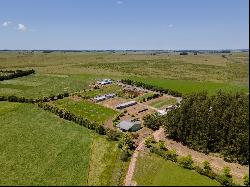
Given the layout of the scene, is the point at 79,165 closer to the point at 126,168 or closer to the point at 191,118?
the point at 126,168

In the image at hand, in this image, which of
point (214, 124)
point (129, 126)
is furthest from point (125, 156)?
point (129, 126)

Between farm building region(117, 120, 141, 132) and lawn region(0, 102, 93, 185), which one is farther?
farm building region(117, 120, 141, 132)

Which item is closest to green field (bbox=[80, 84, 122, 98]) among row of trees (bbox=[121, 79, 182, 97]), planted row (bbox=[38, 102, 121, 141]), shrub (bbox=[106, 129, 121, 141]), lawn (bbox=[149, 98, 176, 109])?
row of trees (bbox=[121, 79, 182, 97])

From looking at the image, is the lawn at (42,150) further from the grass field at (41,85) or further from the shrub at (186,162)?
the grass field at (41,85)

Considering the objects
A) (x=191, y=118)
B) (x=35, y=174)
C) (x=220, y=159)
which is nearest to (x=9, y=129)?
(x=35, y=174)

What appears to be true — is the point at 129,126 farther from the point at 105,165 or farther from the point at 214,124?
the point at 214,124

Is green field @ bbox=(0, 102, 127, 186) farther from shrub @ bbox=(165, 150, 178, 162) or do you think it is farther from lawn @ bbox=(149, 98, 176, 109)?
lawn @ bbox=(149, 98, 176, 109)
